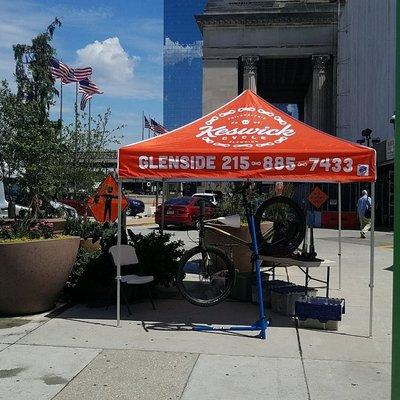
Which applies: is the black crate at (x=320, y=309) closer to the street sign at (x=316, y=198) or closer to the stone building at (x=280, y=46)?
the street sign at (x=316, y=198)

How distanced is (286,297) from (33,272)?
132 inches

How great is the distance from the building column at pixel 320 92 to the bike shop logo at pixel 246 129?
1742 inches

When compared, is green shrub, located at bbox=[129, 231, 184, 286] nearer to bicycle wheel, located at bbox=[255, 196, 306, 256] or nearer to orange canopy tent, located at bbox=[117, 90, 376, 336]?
bicycle wheel, located at bbox=[255, 196, 306, 256]

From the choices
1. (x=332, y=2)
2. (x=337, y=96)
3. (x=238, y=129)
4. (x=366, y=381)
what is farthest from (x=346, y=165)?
(x=332, y=2)

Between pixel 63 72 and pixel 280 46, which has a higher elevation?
pixel 280 46

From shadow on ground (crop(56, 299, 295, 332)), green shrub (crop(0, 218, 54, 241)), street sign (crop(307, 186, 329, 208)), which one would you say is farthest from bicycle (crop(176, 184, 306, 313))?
street sign (crop(307, 186, 329, 208))

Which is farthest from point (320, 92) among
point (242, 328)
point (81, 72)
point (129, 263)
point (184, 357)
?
point (184, 357)

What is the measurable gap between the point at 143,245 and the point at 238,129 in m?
2.50

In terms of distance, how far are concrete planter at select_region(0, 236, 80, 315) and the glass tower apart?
140 m

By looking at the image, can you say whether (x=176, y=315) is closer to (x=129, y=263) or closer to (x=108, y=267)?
(x=129, y=263)

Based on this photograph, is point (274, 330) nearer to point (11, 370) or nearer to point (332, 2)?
point (11, 370)

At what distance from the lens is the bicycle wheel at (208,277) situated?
7426 mm

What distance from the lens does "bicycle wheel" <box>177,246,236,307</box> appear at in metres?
7.43

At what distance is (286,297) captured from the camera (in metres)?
7.80
